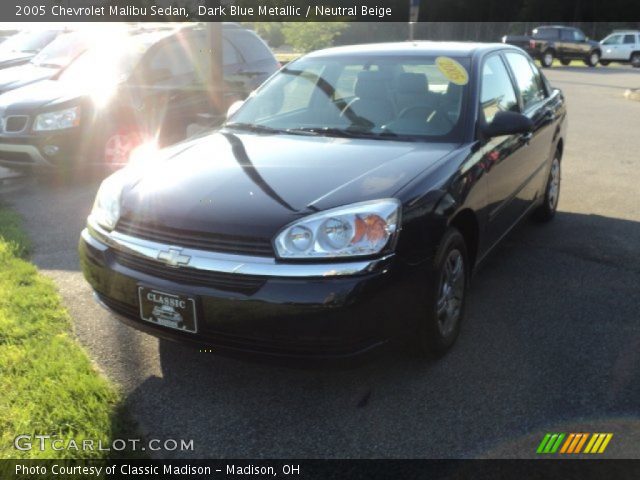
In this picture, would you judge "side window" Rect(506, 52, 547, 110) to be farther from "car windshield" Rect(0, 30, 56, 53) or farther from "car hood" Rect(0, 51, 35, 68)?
"car windshield" Rect(0, 30, 56, 53)

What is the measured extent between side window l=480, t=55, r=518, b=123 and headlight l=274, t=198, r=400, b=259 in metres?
1.43

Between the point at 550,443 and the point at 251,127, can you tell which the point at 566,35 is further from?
the point at 550,443

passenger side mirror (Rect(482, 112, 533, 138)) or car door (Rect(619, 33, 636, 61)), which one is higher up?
passenger side mirror (Rect(482, 112, 533, 138))

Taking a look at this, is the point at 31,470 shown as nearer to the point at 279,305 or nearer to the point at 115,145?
the point at 279,305

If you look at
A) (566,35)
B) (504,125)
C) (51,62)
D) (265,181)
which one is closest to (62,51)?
(51,62)

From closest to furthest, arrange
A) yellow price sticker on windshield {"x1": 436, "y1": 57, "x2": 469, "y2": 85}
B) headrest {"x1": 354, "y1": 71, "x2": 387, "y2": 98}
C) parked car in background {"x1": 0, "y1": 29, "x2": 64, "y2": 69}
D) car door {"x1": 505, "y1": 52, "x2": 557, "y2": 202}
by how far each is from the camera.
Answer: yellow price sticker on windshield {"x1": 436, "y1": 57, "x2": 469, "y2": 85}, headrest {"x1": 354, "y1": 71, "x2": 387, "y2": 98}, car door {"x1": 505, "y1": 52, "x2": 557, "y2": 202}, parked car in background {"x1": 0, "y1": 29, "x2": 64, "y2": 69}

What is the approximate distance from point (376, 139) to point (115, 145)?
15.2 ft

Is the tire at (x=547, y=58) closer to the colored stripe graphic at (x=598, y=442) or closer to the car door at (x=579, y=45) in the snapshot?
the car door at (x=579, y=45)

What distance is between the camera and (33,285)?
4180 millimetres

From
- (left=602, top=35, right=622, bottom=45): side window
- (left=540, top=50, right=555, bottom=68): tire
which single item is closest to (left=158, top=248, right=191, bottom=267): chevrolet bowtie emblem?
(left=540, top=50, right=555, bottom=68): tire

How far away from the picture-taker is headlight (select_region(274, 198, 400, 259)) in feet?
8.59

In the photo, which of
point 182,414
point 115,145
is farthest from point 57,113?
point 182,414

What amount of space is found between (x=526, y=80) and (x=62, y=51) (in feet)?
22.7

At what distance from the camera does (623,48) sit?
3116 cm
